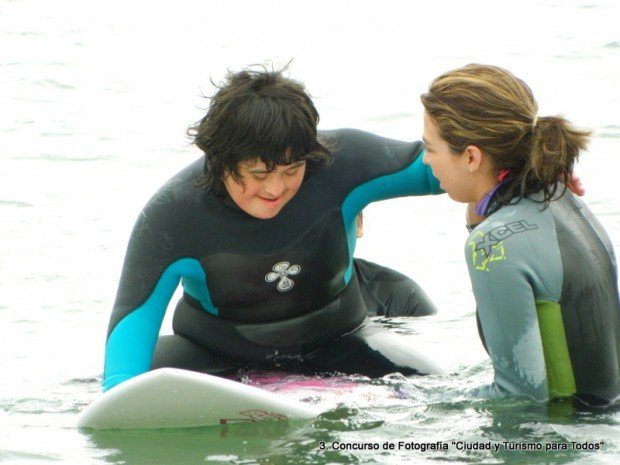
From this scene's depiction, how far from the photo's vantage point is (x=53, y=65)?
38.5 feet

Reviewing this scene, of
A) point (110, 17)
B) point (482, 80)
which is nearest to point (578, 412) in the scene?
point (482, 80)

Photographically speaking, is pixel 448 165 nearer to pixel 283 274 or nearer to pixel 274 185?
pixel 274 185

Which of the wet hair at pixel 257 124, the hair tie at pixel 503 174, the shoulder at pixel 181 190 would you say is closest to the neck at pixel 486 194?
the hair tie at pixel 503 174

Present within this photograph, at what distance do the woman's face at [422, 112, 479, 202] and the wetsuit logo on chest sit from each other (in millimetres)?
743

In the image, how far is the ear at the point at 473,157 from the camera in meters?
3.73

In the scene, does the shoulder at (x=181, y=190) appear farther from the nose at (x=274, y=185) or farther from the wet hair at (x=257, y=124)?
the nose at (x=274, y=185)

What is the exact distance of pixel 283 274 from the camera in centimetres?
440

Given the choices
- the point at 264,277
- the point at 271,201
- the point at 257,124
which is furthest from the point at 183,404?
the point at 257,124

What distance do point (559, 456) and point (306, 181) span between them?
1.27m

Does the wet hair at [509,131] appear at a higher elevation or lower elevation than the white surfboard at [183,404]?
higher

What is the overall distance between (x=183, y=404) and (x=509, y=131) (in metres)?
1.37

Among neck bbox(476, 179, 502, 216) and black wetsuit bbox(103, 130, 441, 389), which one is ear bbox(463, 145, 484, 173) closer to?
neck bbox(476, 179, 502, 216)

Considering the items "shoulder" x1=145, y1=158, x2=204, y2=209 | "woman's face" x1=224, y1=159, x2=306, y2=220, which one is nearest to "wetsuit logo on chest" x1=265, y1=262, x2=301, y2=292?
"woman's face" x1=224, y1=159, x2=306, y2=220

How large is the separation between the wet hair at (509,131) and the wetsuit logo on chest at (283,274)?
34.6 inches
